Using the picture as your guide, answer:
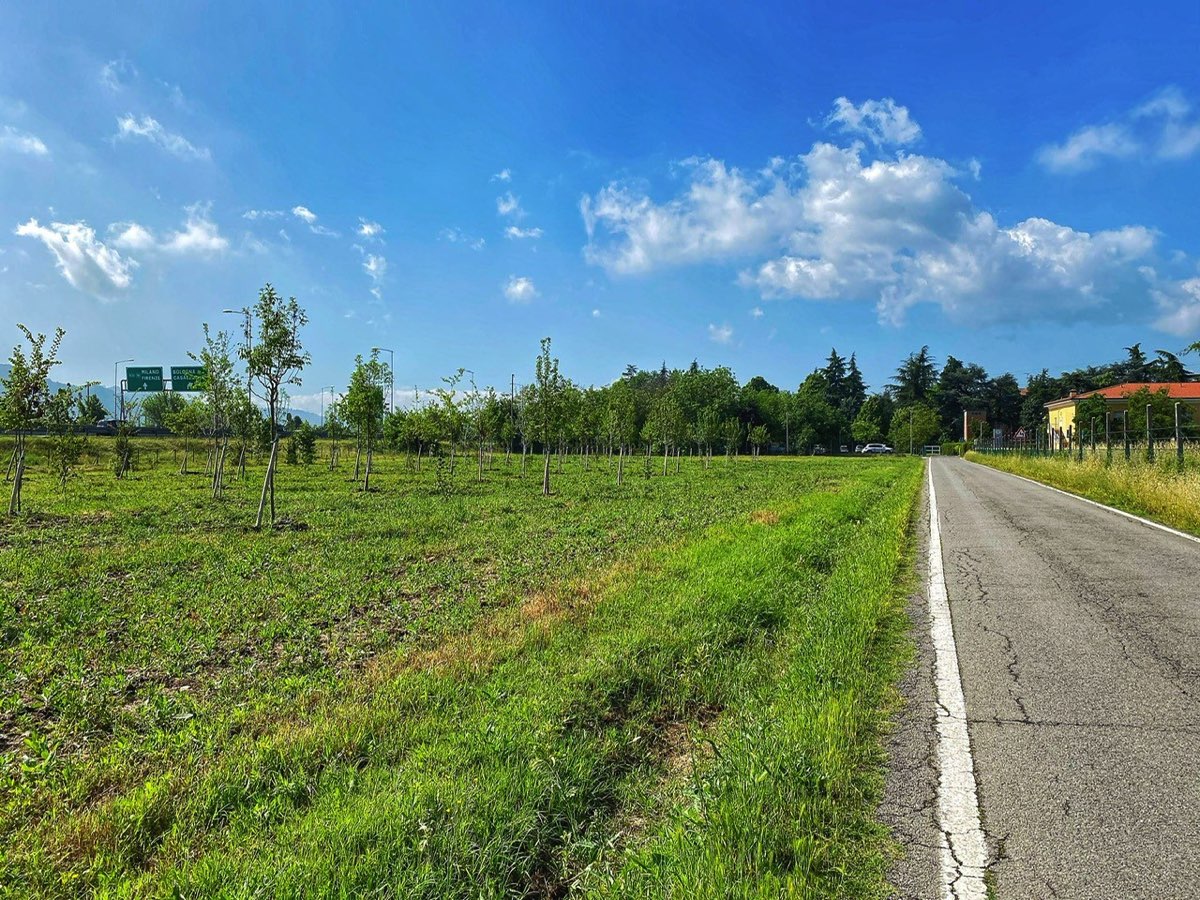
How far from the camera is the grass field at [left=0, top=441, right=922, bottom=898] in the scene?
9.99ft

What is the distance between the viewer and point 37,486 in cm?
2806

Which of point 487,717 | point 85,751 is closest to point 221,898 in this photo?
point 487,717

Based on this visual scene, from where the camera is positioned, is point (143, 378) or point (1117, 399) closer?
point (143, 378)

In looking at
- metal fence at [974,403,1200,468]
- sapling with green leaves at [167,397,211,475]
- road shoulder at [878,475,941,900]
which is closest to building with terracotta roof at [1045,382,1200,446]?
metal fence at [974,403,1200,468]

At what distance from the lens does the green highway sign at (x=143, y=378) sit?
211ft

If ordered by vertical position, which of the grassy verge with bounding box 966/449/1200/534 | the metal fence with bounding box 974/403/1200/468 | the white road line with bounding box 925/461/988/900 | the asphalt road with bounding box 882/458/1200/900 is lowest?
the white road line with bounding box 925/461/988/900

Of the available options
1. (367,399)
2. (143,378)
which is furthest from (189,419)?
(143,378)

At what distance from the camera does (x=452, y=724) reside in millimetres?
4543

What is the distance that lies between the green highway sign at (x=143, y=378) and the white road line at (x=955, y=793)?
76636 millimetres

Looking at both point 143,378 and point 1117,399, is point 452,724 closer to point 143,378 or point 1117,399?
point 143,378

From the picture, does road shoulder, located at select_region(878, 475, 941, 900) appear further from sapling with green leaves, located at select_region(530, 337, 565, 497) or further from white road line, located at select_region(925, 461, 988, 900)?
sapling with green leaves, located at select_region(530, 337, 565, 497)

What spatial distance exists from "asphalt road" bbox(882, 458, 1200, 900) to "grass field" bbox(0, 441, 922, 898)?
0.32m

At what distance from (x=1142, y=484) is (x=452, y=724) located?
64.0 feet

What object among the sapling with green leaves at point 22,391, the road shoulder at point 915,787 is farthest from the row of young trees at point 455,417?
the road shoulder at point 915,787
